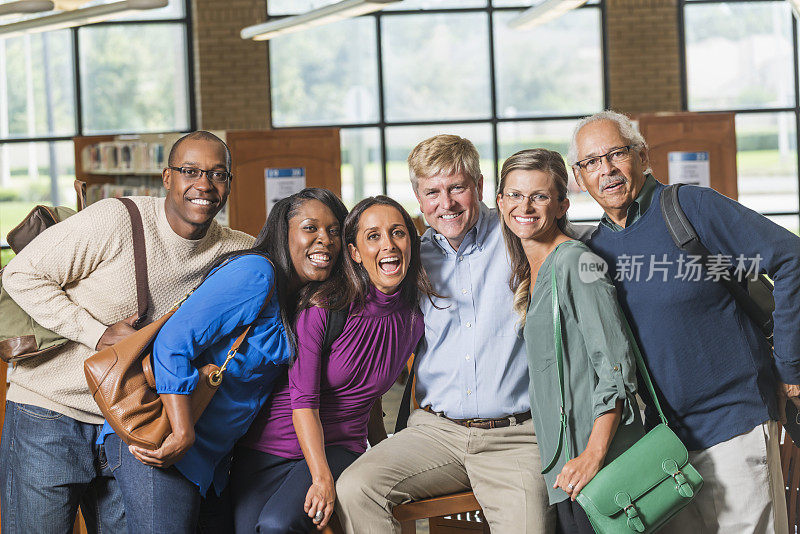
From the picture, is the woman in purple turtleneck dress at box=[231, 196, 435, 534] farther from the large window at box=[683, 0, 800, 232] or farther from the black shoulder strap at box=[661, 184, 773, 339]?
the large window at box=[683, 0, 800, 232]

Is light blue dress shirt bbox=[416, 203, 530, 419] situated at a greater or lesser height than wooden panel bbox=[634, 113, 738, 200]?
lesser

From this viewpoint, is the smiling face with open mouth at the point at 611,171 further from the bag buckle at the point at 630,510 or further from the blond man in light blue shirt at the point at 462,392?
the bag buckle at the point at 630,510

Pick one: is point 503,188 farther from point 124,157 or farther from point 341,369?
point 124,157

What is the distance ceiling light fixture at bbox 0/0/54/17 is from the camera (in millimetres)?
5086

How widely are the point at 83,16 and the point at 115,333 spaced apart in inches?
156

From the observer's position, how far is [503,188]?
254 cm

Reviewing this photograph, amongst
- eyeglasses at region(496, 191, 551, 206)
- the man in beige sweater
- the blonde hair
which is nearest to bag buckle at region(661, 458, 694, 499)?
eyeglasses at region(496, 191, 551, 206)

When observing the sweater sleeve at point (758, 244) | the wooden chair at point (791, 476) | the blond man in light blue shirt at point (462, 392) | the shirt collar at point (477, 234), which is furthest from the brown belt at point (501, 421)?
the wooden chair at point (791, 476)

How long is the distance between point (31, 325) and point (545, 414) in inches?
61.5

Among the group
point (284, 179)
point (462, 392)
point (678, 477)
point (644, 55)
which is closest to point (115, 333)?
point (462, 392)

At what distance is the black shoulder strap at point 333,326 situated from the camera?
8.38 ft

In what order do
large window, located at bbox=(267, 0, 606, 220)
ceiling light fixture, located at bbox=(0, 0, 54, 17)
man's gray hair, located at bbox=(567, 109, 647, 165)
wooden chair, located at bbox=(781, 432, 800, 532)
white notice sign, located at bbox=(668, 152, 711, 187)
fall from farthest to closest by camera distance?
large window, located at bbox=(267, 0, 606, 220) < white notice sign, located at bbox=(668, 152, 711, 187) < ceiling light fixture, located at bbox=(0, 0, 54, 17) < wooden chair, located at bbox=(781, 432, 800, 532) < man's gray hair, located at bbox=(567, 109, 647, 165)

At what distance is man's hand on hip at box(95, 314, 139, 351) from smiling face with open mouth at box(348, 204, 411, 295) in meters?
0.69

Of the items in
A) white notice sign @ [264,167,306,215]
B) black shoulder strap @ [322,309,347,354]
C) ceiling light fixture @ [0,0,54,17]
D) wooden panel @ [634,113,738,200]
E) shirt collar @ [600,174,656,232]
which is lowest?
black shoulder strap @ [322,309,347,354]
